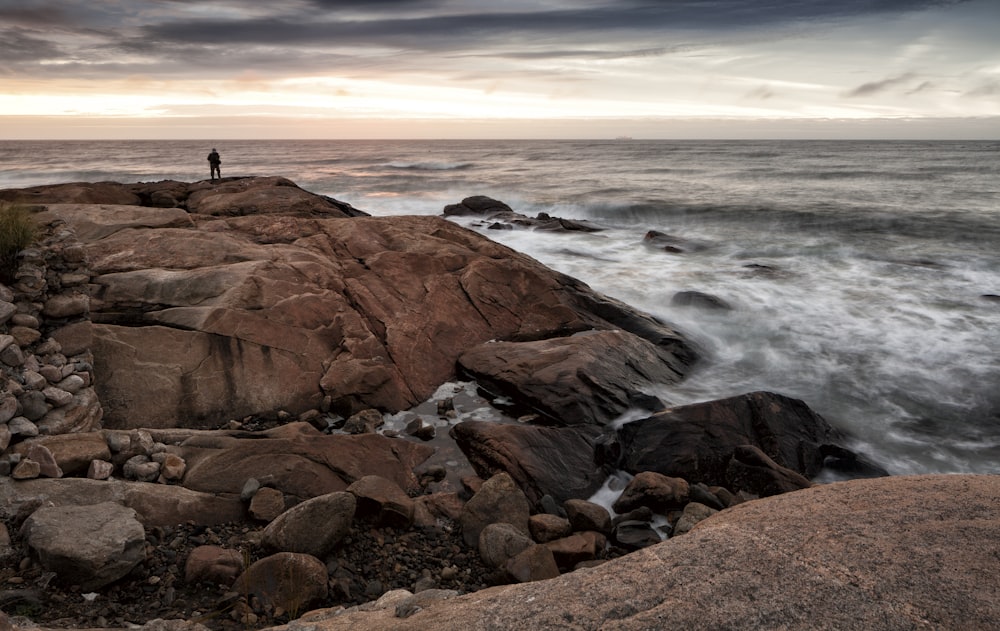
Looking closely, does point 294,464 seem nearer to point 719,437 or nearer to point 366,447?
point 366,447

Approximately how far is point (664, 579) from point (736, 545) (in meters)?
0.53

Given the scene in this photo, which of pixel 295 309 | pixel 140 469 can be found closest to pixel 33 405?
pixel 140 469

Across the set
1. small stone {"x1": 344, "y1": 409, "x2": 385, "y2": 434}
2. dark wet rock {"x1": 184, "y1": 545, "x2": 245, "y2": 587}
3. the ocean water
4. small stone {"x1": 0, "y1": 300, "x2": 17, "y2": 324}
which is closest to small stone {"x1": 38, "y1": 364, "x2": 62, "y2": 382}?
small stone {"x1": 0, "y1": 300, "x2": 17, "y2": 324}

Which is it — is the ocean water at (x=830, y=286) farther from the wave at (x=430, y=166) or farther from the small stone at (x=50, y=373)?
the wave at (x=430, y=166)

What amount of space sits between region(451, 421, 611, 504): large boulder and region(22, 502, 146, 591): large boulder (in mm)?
3449

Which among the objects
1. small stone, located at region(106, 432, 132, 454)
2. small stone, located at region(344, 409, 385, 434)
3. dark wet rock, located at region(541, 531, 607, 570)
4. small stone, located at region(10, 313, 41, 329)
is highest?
small stone, located at region(10, 313, 41, 329)

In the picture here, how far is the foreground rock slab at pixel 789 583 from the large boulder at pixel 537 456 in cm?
310

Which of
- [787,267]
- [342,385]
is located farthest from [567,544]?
[787,267]

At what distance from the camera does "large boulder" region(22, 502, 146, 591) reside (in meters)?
3.98

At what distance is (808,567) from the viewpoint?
2.99 meters

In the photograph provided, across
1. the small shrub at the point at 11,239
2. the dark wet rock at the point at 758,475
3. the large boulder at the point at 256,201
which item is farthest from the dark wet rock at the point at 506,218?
the small shrub at the point at 11,239

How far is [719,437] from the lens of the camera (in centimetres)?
736

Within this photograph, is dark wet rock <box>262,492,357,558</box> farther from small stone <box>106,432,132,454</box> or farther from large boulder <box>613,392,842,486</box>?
large boulder <box>613,392,842,486</box>

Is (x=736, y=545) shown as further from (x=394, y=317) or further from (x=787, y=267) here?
(x=787, y=267)
